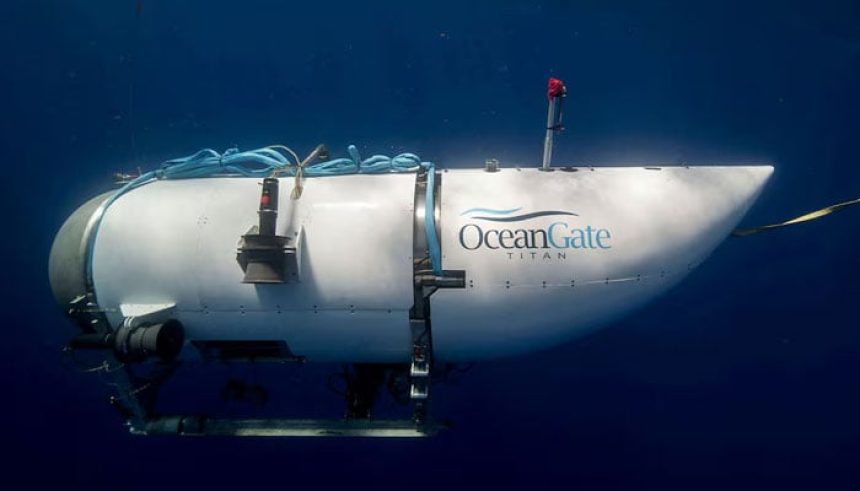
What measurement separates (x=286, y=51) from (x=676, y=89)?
358 cm

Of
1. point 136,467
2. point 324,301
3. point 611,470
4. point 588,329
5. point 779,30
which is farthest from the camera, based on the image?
point 136,467

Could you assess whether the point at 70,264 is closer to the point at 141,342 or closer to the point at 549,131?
A: the point at 141,342

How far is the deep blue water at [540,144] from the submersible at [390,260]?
1.74 m

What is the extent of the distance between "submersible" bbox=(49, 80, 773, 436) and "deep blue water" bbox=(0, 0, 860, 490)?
68.4 inches

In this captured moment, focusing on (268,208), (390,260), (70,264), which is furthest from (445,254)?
(70,264)

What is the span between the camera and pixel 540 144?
4.00 meters

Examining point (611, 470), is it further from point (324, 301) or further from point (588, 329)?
point (324, 301)

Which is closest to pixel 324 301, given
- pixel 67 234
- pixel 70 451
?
pixel 67 234

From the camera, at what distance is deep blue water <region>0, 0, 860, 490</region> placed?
12.9 ft

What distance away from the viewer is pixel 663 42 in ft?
12.9

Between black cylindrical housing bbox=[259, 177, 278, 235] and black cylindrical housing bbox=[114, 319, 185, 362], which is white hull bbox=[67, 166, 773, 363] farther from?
black cylindrical housing bbox=[114, 319, 185, 362]

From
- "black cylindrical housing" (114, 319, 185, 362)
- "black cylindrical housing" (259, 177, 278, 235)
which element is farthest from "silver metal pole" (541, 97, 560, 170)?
"black cylindrical housing" (114, 319, 185, 362)

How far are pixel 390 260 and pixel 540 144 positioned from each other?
2.34m

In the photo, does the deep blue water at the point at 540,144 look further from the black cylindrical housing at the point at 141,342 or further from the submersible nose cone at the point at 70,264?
the black cylindrical housing at the point at 141,342
